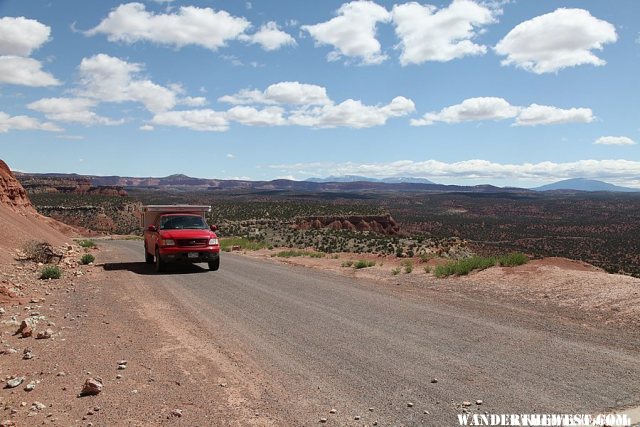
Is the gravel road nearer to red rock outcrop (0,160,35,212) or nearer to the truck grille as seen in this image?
the truck grille

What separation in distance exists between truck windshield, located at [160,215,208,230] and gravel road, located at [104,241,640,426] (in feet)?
17.4

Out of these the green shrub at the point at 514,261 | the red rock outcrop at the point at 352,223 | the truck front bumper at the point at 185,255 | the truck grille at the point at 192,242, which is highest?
the truck grille at the point at 192,242

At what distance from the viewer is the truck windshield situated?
55.0 feet

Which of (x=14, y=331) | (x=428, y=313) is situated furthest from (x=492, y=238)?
(x=14, y=331)

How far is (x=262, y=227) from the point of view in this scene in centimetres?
6206

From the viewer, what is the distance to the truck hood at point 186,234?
15672 millimetres

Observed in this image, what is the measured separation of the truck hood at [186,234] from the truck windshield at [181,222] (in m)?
0.59

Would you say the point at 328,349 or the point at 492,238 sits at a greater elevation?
the point at 328,349

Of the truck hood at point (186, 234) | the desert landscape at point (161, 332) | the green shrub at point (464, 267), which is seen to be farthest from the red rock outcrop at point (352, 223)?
the green shrub at point (464, 267)

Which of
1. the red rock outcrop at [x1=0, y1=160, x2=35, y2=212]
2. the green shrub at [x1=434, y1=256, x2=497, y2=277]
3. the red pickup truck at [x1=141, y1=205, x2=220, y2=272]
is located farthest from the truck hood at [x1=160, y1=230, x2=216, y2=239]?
the red rock outcrop at [x1=0, y1=160, x2=35, y2=212]

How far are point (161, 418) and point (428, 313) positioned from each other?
19.9 ft

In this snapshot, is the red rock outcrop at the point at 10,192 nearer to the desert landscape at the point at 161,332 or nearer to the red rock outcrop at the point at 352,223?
the desert landscape at the point at 161,332

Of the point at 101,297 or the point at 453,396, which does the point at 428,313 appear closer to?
the point at 453,396

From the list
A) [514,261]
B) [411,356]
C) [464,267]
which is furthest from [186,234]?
[411,356]
